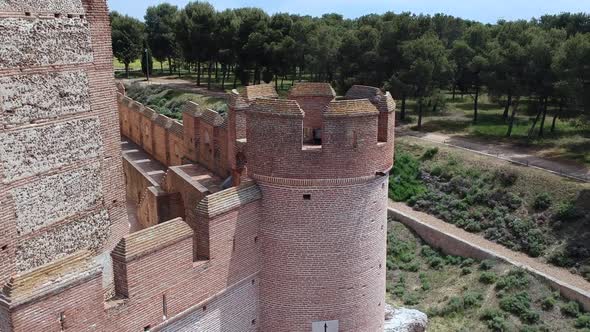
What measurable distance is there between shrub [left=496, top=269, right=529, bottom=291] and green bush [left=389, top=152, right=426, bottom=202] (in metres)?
9.38

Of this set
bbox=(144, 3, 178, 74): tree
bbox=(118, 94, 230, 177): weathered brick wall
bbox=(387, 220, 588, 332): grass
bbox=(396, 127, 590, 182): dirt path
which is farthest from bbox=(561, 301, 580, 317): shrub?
bbox=(144, 3, 178, 74): tree

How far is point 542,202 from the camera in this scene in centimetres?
2669

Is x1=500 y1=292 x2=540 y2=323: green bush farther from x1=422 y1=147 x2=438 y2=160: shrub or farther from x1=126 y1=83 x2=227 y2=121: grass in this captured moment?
x1=126 y1=83 x2=227 y2=121: grass

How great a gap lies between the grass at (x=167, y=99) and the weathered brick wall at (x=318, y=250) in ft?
96.3

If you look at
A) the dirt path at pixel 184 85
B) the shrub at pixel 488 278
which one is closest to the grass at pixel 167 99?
the dirt path at pixel 184 85

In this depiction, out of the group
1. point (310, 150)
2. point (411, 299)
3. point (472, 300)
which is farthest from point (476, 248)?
point (310, 150)

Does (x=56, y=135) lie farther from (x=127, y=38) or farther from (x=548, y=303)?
(x=127, y=38)

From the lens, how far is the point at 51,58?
9539 mm

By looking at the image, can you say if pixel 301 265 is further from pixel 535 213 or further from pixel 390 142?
pixel 535 213

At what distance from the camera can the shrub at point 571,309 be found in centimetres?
2005

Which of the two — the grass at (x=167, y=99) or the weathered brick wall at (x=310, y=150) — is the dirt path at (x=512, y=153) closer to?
the grass at (x=167, y=99)

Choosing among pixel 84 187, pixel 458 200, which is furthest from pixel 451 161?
pixel 84 187

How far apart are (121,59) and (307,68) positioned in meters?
29.3

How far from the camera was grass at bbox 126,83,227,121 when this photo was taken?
42.9m
